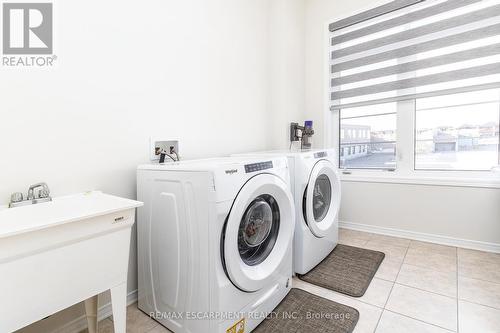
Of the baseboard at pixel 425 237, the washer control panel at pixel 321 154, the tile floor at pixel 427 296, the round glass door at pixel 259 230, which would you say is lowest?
the tile floor at pixel 427 296

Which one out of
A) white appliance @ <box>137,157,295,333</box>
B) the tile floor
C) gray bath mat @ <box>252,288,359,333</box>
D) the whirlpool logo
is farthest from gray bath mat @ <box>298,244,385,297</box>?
the whirlpool logo

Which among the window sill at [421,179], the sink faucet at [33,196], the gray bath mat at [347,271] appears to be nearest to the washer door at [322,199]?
the gray bath mat at [347,271]

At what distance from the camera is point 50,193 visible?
1.23 metres

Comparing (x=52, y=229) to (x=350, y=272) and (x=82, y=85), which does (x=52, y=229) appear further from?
(x=350, y=272)

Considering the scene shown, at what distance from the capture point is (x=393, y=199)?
256 centimetres

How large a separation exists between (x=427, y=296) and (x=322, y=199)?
0.90 meters

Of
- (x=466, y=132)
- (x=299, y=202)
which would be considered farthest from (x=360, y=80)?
(x=299, y=202)

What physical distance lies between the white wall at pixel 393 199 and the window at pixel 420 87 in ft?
0.47

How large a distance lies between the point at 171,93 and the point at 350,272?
182 cm

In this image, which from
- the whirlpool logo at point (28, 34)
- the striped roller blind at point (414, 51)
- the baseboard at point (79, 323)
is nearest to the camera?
the whirlpool logo at point (28, 34)

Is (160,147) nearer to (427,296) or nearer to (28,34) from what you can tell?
(28,34)

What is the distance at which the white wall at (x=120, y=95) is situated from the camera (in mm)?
1180

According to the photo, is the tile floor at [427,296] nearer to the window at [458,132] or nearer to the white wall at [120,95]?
the window at [458,132]

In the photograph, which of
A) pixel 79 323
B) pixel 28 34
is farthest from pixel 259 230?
pixel 28 34
